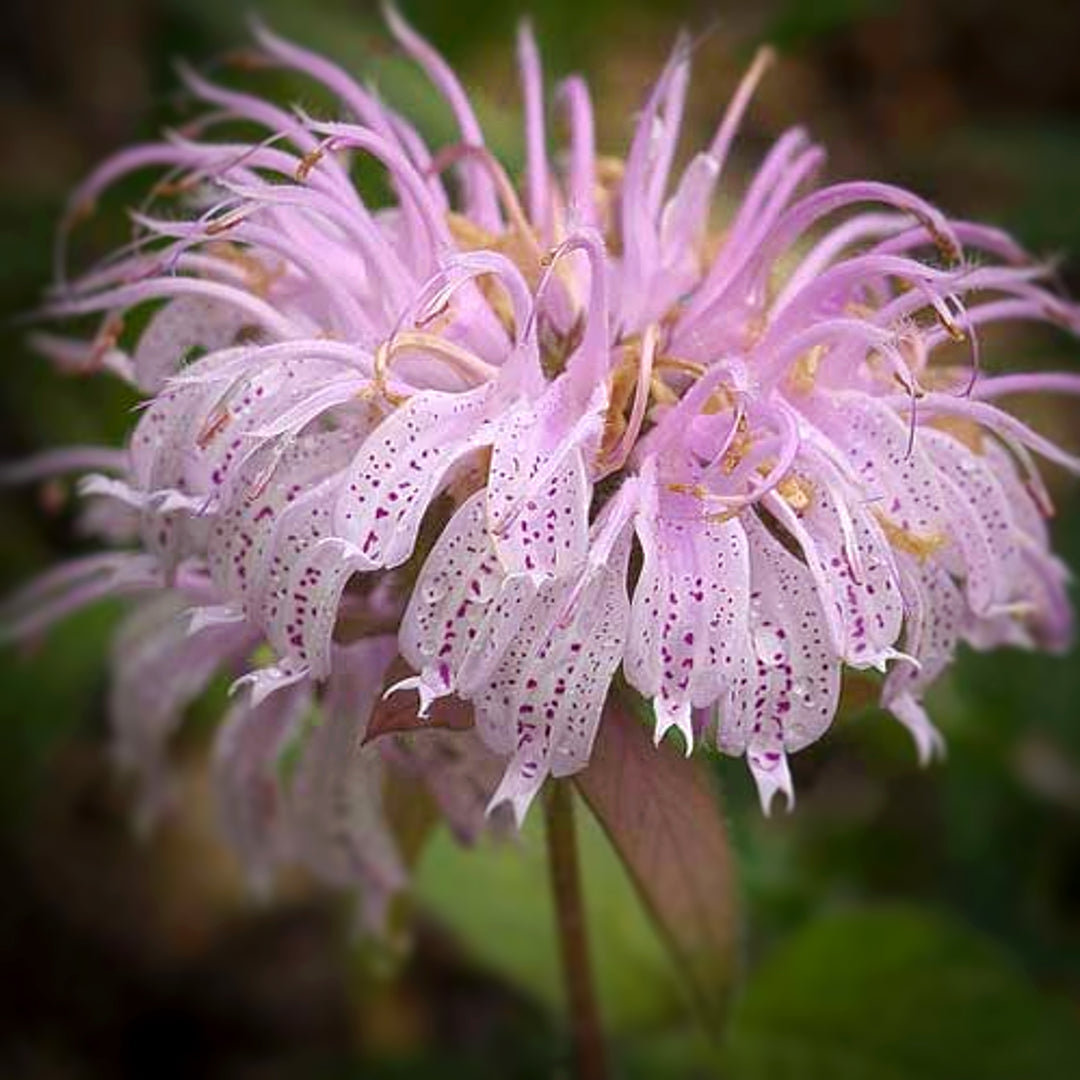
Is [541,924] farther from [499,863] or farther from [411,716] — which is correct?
[411,716]

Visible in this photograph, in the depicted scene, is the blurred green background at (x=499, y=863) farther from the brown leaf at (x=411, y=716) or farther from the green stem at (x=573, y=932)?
the brown leaf at (x=411, y=716)

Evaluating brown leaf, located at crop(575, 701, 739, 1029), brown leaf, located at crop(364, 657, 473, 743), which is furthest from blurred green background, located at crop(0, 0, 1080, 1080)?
brown leaf, located at crop(364, 657, 473, 743)

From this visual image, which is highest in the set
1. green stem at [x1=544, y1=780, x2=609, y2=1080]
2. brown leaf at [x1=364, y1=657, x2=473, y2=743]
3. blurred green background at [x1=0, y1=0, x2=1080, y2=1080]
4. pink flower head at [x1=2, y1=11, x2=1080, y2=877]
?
pink flower head at [x1=2, y1=11, x2=1080, y2=877]

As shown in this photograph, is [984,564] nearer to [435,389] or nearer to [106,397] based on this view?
[435,389]

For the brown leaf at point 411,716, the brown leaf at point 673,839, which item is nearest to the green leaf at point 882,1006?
the brown leaf at point 673,839

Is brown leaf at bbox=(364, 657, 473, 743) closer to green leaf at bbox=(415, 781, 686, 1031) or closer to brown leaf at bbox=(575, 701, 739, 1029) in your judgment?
brown leaf at bbox=(575, 701, 739, 1029)

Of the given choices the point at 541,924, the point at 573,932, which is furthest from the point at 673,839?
the point at 541,924

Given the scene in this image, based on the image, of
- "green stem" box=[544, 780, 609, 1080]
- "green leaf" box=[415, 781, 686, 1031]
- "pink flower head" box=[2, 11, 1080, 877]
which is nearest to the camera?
"pink flower head" box=[2, 11, 1080, 877]
